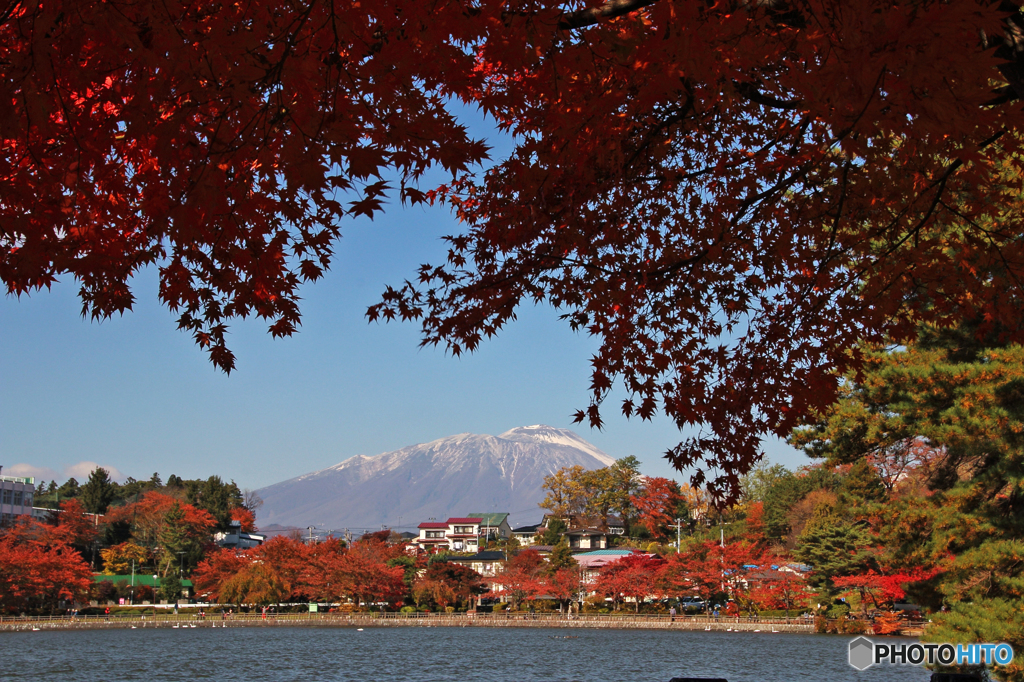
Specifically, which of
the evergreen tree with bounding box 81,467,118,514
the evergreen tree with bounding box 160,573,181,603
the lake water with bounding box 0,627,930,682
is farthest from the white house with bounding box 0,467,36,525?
the lake water with bounding box 0,627,930,682

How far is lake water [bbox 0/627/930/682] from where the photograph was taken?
80.2 ft

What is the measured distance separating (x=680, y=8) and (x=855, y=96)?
1.01m

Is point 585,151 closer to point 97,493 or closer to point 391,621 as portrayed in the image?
point 391,621

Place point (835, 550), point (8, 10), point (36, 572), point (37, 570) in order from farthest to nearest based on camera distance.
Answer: point (37, 570)
point (36, 572)
point (835, 550)
point (8, 10)

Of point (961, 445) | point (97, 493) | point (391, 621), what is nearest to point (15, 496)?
point (97, 493)

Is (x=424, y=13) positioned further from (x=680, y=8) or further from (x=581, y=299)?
(x=581, y=299)

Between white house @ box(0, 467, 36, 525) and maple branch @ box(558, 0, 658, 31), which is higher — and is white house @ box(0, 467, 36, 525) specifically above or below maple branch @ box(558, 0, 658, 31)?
below

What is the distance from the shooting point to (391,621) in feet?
162

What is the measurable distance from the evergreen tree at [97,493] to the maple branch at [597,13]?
7110 cm

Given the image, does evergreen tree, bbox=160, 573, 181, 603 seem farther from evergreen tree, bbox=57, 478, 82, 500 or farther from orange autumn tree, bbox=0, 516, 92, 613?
evergreen tree, bbox=57, 478, 82, 500

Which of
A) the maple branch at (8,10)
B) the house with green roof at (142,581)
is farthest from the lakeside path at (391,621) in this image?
the maple branch at (8,10)

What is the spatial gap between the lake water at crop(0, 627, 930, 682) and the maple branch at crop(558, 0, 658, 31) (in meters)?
22.2

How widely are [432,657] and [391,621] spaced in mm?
A: 20025

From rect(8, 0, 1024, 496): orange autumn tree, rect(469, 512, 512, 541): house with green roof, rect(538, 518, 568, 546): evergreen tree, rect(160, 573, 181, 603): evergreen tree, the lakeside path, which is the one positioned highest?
rect(8, 0, 1024, 496): orange autumn tree
